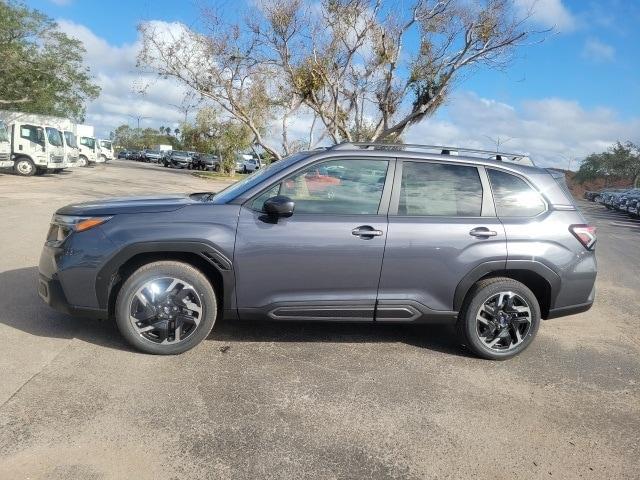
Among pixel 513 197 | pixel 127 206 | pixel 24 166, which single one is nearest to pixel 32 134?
pixel 24 166

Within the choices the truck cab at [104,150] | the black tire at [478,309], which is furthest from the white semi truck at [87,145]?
the black tire at [478,309]

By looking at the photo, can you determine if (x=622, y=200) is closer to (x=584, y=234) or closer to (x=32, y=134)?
(x=584, y=234)

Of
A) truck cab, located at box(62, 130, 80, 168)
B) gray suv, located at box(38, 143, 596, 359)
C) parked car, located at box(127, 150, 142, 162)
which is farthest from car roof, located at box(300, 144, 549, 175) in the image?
parked car, located at box(127, 150, 142, 162)

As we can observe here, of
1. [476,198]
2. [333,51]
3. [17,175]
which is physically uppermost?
[333,51]

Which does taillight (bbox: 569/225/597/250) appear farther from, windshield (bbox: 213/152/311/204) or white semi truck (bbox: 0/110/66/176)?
white semi truck (bbox: 0/110/66/176)

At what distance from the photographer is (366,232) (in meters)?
3.86

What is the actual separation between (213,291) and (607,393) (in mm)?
3100

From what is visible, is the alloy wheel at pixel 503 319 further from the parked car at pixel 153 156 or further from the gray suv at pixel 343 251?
the parked car at pixel 153 156

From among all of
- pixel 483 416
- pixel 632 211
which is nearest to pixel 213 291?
pixel 483 416

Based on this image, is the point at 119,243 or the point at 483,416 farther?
the point at 119,243

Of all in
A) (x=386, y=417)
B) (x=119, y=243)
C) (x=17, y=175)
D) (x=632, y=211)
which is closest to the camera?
(x=386, y=417)

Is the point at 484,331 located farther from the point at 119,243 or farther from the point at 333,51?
the point at 333,51

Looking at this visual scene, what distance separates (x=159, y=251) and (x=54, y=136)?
22758 mm

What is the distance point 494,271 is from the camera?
4.15m
